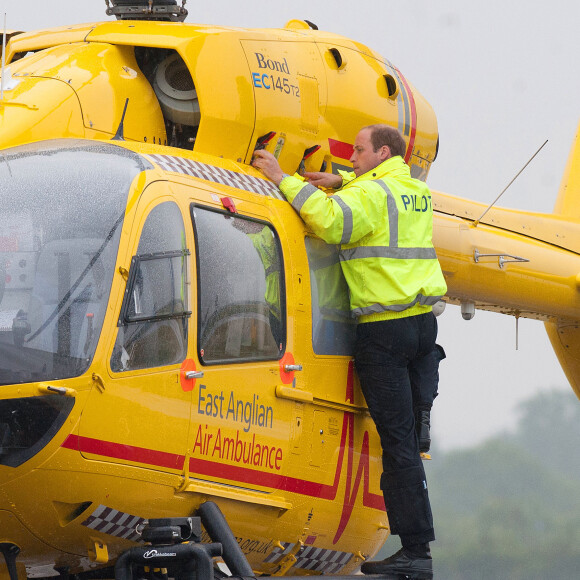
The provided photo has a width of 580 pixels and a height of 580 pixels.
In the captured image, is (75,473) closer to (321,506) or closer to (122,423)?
(122,423)

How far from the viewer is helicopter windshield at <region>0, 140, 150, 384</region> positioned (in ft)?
14.4

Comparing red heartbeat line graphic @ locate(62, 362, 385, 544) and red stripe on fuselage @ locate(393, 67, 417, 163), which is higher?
red stripe on fuselage @ locate(393, 67, 417, 163)

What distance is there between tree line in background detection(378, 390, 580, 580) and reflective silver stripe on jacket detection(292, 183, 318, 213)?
9.86 meters

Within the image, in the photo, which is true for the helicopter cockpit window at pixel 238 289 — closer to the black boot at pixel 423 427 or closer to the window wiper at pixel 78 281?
the window wiper at pixel 78 281

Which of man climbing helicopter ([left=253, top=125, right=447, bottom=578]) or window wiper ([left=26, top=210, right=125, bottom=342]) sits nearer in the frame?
window wiper ([left=26, top=210, right=125, bottom=342])

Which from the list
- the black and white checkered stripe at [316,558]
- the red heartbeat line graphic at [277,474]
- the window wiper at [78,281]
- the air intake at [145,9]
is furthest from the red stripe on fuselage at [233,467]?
the air intake at [145,9]

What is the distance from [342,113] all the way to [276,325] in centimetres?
133

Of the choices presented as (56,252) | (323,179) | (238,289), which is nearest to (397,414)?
(238,289)

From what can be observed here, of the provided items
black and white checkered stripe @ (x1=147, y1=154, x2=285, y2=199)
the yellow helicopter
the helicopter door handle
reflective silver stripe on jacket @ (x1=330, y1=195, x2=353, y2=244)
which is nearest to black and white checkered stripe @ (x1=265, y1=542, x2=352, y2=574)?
the yellow helicopter

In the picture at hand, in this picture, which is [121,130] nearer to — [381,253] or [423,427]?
[381,253]

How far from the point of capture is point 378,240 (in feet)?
18.4

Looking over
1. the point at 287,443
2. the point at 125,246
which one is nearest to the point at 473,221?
the point at 287,443

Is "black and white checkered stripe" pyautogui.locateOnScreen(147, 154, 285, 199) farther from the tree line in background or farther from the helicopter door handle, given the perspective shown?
the tree line in background

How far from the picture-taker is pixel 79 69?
546 cm
